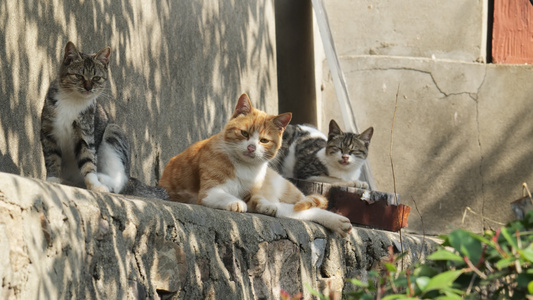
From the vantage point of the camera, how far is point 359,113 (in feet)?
29.7

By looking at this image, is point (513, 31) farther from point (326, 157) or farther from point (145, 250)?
point (145, 250)

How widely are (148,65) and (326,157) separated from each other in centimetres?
214

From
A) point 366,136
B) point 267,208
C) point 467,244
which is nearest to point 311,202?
point 267,208

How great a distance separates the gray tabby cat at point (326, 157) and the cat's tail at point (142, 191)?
2.34m

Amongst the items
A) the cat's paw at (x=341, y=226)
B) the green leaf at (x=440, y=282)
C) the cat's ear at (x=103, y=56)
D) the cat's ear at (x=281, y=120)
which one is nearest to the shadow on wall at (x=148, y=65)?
the cat's ear at (x=103, y=56)

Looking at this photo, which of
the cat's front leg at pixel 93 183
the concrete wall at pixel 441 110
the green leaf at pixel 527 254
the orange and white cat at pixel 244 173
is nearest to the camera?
the green leaf at pixel 527 254

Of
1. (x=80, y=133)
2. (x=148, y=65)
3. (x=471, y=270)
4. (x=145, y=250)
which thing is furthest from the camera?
(x=148, y=65)

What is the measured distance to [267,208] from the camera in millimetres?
4590

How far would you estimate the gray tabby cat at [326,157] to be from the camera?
7012mm

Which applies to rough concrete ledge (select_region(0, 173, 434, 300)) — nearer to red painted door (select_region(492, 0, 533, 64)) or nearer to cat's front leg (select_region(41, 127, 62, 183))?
cat's front leg (select_region(41, 127, 62, 183))

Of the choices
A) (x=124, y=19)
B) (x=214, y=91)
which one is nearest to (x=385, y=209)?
(x=214, y=91)

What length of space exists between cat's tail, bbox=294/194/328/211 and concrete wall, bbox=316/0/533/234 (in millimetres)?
3574

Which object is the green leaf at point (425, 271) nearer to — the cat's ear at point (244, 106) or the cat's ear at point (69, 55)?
the cat's ear at point (69, 55)

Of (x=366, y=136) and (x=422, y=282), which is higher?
(x=422, y=282)
